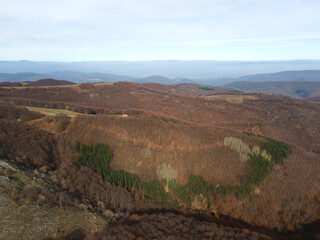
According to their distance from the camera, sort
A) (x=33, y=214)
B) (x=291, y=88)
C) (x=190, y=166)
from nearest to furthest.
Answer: (x=33, y=214) < (x=190, y=166) < (x=291, y=88)

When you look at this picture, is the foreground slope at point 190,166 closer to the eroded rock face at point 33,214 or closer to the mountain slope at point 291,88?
the eroded rock face at point 33,214

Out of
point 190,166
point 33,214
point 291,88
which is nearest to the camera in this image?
point 33,214

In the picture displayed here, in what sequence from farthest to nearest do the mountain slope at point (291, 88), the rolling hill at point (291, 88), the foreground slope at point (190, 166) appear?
the mountain slope at point (291, 88) → the rolling hill at point (291, 88) → the foreground slope at point (190, 166)

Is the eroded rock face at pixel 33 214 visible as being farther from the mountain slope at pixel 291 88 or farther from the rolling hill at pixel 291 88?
the mountain slope at pixel 291 88

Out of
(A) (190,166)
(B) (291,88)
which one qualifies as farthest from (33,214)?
(B) (291,88)

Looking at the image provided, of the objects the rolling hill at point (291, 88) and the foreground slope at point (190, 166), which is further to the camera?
the rolling hill at point (291, 88)

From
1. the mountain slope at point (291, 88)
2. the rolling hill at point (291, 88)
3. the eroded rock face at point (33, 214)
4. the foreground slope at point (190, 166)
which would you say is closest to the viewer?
the eroded rock face at point (33, 214)

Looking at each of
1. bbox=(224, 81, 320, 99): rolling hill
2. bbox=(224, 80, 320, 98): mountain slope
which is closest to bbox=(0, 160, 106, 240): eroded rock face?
bbox=(224, 81, 320, 99): rolling hill

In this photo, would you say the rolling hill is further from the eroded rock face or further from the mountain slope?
the eroded rock face

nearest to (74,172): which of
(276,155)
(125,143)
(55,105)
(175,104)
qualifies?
(125,143)

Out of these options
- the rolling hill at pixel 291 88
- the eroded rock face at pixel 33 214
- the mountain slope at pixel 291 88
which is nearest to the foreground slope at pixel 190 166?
the eroded rock face at pixel 33 214

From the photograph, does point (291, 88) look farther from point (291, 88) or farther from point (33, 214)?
point (33, 214)

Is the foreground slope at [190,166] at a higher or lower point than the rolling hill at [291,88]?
lower
